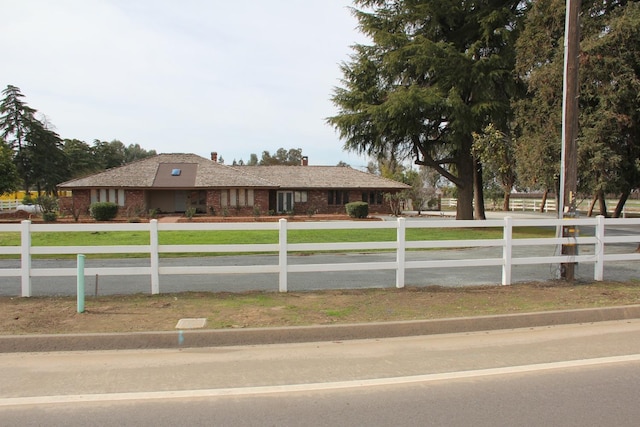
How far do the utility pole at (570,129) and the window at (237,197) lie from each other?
96.2ft

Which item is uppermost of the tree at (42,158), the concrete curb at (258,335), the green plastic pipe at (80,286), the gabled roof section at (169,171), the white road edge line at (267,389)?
the tree at (42,158)

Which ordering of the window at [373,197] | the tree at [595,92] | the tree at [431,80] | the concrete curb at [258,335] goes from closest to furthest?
the concrete curb at [258,335] < the tree at [595,92] < the tree at [431,80] < the window at [373,197]

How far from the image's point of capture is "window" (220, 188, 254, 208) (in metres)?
37.2

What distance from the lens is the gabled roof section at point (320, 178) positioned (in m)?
42.1

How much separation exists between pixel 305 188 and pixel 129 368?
36684 millimetres

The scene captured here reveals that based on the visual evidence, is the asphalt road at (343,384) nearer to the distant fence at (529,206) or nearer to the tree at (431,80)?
the tree at (431,80)

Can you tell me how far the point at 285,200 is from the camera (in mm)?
42125

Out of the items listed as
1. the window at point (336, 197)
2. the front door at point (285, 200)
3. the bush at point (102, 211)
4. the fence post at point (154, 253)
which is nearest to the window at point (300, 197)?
the front door at point (285, 200)

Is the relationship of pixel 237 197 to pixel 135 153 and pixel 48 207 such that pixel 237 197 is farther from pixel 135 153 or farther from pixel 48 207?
pixel 135 153

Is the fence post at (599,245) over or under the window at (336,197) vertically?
under

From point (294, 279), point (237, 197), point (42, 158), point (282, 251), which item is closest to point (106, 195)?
point (237, 197)

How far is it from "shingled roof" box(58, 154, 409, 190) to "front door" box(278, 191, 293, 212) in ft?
2.82

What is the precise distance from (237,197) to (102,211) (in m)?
9.95

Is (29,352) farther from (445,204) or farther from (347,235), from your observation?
(445,204)
